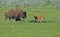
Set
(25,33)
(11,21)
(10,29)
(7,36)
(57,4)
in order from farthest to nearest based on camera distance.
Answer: (57,4) < (11,21) < (10,29) < (25,33) < (7,36)

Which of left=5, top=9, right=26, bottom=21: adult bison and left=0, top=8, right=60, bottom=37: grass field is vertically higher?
left=5, top=9, right=26, bottom=21: adult bison

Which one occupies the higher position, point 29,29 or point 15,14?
point 15,14

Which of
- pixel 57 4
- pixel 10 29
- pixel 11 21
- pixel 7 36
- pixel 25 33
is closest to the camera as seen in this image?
pixel 7 36

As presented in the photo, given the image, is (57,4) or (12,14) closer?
(12,14)

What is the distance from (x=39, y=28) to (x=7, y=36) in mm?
1911

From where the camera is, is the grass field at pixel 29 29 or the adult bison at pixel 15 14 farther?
the adult bison at pixel 15 14

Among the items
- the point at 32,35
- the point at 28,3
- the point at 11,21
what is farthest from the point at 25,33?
the point at 28,3

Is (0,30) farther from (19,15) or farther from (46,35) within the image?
(19,15)

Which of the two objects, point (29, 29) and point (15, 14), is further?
point (15, 14)

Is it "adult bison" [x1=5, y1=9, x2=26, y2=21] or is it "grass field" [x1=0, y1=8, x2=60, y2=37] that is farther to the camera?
"adult bison" [x1=5, y1=9, x2=26, y2=21]

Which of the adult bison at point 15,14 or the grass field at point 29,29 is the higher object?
the adult bison at point 15,14

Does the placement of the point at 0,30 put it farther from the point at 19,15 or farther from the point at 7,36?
the point at 19,15

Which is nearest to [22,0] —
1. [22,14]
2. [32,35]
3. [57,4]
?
[57,4]

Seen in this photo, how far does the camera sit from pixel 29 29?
443 inches
